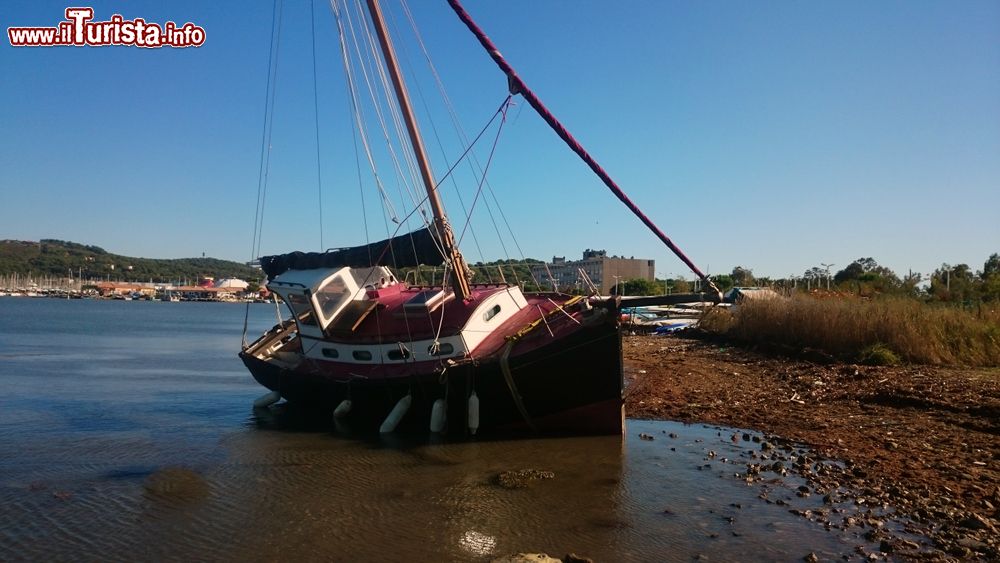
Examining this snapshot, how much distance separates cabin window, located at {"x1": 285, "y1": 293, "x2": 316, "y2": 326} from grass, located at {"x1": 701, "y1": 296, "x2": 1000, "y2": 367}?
651 inches

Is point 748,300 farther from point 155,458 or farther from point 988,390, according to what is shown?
point 155,458

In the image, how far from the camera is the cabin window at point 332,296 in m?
18.1

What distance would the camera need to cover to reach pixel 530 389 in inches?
574

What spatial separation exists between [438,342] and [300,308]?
5524 millimetres

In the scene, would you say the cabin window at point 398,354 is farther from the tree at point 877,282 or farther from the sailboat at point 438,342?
the tree at point 877,282

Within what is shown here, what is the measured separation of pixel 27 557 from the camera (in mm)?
9289

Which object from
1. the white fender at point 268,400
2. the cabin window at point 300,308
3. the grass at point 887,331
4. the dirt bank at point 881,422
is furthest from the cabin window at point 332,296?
the grass at point 887,331

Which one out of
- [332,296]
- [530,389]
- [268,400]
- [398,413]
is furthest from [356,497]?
[268,400]

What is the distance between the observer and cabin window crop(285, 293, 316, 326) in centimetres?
1908

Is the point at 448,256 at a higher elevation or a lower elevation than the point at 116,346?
higher

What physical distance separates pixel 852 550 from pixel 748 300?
70.9ft

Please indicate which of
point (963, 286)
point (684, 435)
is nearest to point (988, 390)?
point (684, 435)

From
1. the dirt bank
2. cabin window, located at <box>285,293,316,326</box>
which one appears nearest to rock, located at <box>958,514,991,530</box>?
the dirt bank

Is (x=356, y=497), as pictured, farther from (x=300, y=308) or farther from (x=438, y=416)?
(x=300, y=308)
